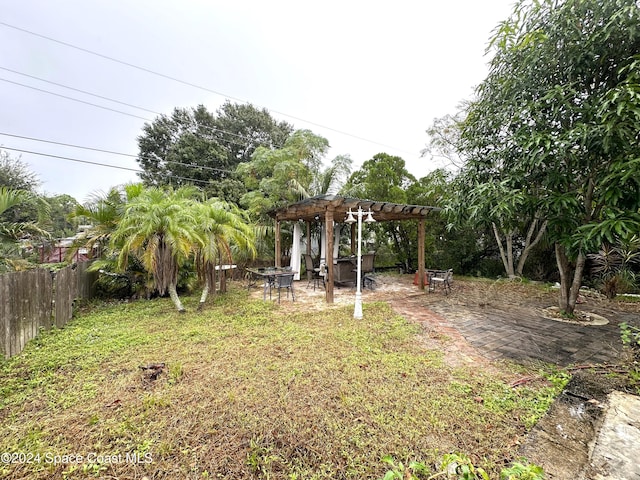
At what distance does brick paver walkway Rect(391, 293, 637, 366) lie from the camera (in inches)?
144

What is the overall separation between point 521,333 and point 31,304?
7.74 m

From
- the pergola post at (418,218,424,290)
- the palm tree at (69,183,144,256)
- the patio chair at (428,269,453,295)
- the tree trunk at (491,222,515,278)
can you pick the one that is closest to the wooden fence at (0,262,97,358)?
the palm tree at (69,183,144,256)

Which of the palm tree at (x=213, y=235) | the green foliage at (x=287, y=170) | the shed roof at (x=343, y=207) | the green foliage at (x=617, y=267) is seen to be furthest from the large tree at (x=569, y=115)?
the green foliage at (x=287, y=170)

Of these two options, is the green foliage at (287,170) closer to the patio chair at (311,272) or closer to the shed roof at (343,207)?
the shed roof at (343,207)

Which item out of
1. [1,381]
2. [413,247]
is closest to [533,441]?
[1,381]

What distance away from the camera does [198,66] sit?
12180 millimetres

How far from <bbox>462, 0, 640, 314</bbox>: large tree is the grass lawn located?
2.75 meters

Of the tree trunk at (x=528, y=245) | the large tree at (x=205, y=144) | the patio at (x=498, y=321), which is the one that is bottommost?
the patio at (x=498, y=321)

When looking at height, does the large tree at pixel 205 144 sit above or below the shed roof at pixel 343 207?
above

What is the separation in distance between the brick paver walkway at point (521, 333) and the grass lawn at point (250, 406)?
65 centimetres

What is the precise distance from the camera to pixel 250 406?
8.29 feet

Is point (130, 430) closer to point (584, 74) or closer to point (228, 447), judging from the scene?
point (228, 447)

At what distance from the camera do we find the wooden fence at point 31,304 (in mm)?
3312

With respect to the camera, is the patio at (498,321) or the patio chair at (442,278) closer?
the patio at (498,321)
